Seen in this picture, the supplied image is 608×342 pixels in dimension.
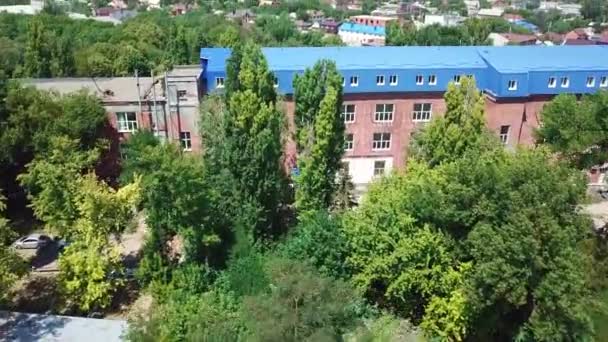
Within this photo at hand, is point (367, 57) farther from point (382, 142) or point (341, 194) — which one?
point (341, 194)

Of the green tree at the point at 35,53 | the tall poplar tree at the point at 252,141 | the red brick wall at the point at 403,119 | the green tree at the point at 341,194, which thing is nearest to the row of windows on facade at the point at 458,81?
Result: the red brick wall at the point at 403,119

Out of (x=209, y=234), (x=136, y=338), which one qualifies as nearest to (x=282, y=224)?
(x=209, y=234)

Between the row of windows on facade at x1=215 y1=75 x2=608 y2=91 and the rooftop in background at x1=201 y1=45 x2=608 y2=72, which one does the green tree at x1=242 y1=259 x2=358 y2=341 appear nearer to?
the rooftop in background at x1=201 y1=45 x2=608 y2=72

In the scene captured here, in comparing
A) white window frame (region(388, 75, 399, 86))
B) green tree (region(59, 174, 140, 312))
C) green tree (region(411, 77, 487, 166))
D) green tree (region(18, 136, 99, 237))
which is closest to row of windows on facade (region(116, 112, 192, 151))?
green tree (region(18, 136, 99, 237))

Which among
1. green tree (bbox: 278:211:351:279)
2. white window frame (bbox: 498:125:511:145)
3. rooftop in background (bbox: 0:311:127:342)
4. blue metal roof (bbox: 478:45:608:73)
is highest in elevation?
blue metal roof (bbox: 478:45:608:73)

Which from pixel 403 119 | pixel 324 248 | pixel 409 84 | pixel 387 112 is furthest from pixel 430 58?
pixel 324 248

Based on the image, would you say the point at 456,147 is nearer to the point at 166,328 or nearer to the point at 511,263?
the point at 511,263
